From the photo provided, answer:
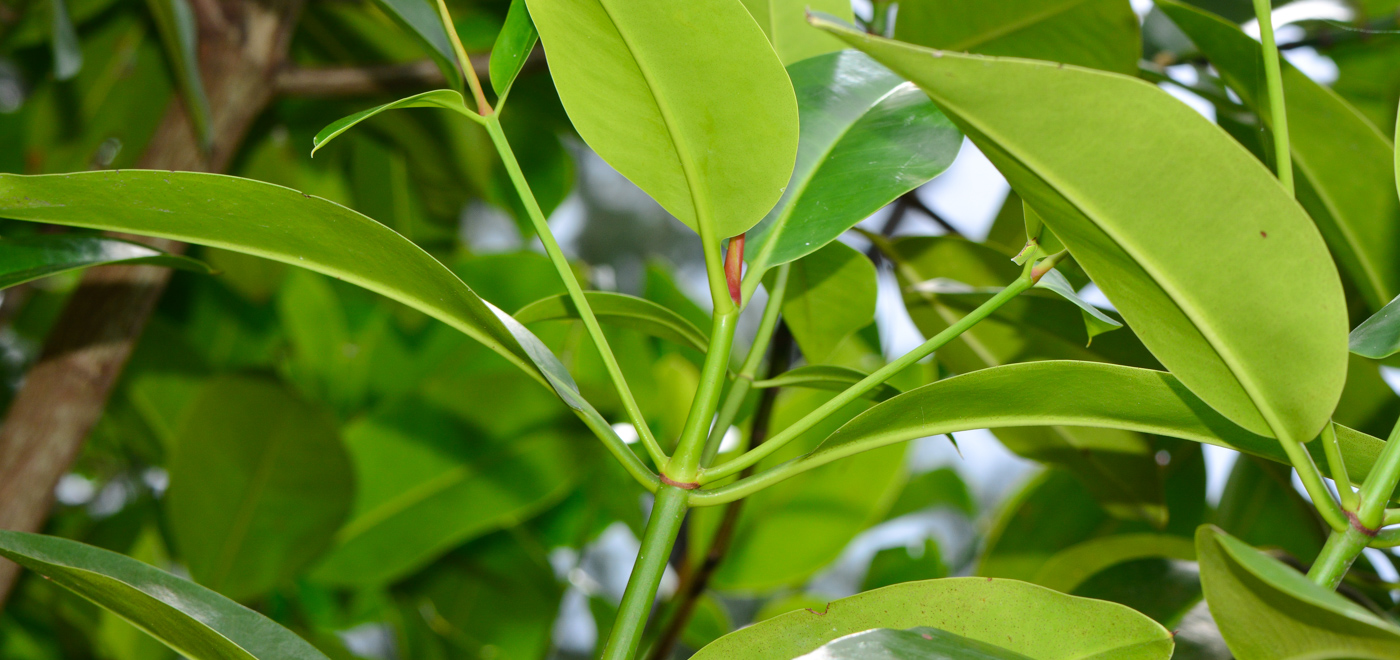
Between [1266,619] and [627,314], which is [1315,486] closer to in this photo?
[1266,619]

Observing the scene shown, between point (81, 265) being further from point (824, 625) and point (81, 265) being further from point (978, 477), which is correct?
point (978, 477)

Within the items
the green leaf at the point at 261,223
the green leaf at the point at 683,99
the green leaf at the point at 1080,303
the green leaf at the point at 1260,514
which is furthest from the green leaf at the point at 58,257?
the green leaf at the point at 1260,514

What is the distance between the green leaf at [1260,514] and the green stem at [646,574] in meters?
0.46

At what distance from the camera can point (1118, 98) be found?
161 mm

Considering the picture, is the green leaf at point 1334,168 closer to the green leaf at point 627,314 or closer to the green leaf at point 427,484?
the green leaf at point 627,314

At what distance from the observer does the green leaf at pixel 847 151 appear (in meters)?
0.26

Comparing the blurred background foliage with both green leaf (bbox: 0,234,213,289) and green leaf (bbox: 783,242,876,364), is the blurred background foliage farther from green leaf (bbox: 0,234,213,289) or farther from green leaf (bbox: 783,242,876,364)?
green leaf (bbox: 0,234,213,289)

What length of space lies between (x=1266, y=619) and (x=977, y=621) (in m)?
0.07

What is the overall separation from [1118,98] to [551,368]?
0.15 metres

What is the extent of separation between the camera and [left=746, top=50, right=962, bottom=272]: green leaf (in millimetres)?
256

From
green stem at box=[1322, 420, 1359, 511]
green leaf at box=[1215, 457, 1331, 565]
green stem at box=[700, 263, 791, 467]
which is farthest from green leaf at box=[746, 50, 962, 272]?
green leaf at box=[1215, 457, 1331, 565]

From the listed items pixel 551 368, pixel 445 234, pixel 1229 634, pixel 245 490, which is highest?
pixel 445 234

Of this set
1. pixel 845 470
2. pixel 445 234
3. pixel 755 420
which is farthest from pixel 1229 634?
pixel 445 234

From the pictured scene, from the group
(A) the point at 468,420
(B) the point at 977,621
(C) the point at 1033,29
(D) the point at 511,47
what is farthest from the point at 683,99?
(A) the point at 468,420
